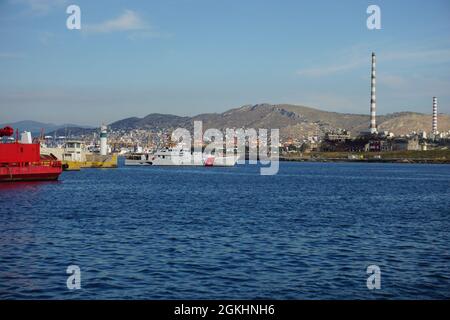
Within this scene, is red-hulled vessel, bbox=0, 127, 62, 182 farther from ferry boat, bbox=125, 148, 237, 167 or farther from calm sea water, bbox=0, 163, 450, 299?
ferry boat, bbox=125, 148, 237, 167

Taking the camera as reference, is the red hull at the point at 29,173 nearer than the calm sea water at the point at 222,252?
No

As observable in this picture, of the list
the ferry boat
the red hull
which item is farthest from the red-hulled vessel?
the ferry boat

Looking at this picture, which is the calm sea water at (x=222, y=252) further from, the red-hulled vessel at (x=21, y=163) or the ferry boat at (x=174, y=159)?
the ferry boat at (x=174, y=159)

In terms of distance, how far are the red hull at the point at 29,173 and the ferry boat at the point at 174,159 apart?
316 feet

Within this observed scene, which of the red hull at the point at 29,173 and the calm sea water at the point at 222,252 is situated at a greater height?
the red hull at the point at 29,173

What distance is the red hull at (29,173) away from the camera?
7794 cm

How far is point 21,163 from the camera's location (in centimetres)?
8138

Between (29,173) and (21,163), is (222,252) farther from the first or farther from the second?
(21,163)

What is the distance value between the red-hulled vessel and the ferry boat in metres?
97.6

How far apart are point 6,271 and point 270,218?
22.9 metres

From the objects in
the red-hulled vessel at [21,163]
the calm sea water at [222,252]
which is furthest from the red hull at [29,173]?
the calm sea water at [222,252]

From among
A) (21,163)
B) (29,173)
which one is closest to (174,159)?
(29,173)

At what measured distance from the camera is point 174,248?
89.1 ft
